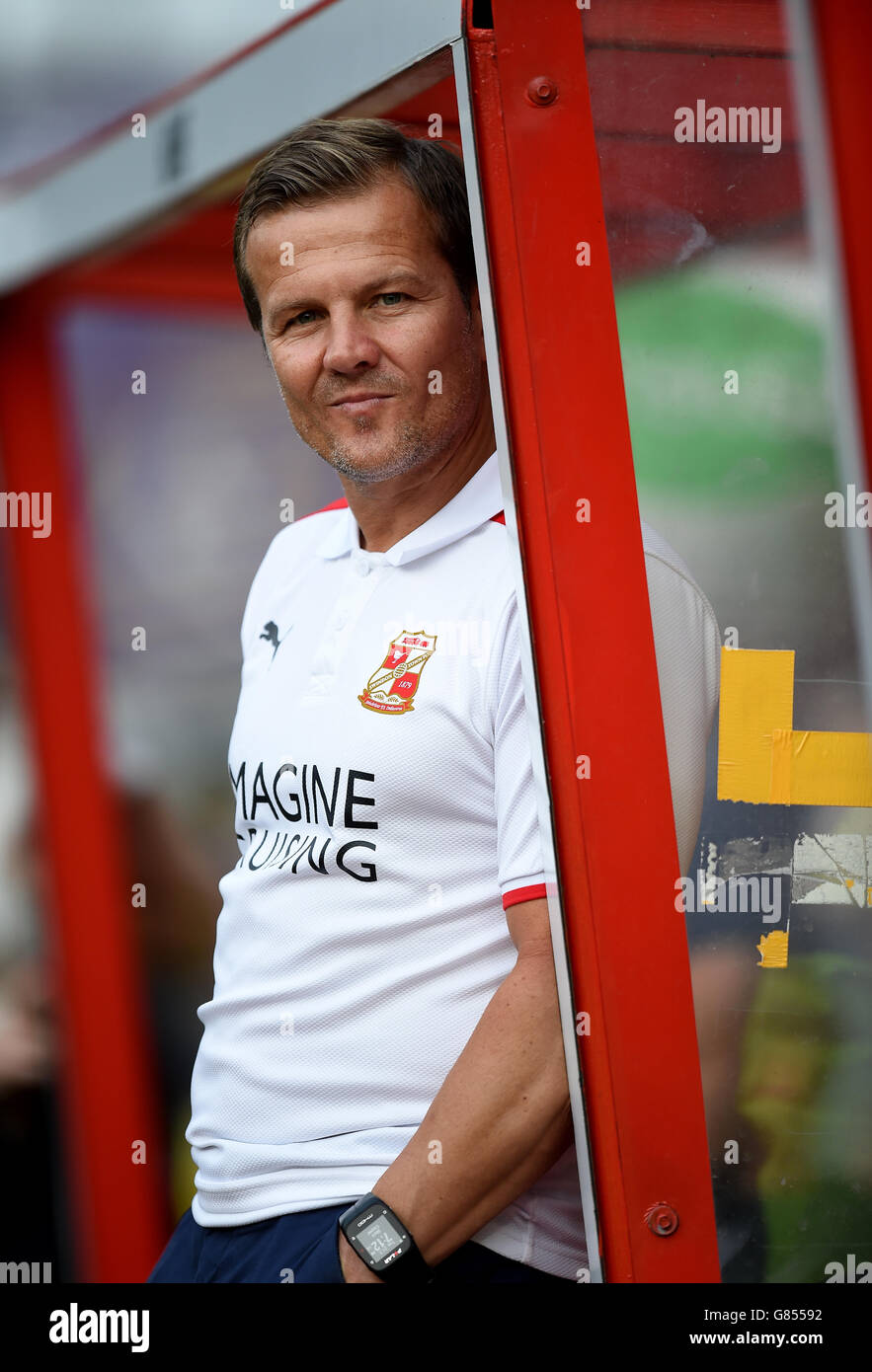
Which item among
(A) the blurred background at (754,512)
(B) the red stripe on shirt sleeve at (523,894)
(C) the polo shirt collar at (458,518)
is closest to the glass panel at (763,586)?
(A) the blurred background at (754,512)

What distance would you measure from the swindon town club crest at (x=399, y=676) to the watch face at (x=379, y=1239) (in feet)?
1.69

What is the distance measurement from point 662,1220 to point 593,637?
55 centimetres

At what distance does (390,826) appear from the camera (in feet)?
4.66

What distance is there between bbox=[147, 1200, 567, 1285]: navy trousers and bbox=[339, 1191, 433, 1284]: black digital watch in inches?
1.3

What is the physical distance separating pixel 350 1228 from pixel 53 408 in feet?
6.42

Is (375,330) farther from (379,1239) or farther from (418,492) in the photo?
(379,1239)

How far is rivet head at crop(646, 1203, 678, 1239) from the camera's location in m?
1.25

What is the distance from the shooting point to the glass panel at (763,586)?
127 centimetres

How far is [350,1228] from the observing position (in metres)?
1.33

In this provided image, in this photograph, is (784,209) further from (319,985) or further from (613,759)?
(319,985)

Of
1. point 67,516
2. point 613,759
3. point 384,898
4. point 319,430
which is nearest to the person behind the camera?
point 613,759

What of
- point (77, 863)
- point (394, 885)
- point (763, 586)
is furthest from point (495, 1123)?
point (77, 863)

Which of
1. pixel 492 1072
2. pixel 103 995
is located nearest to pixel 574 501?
pixel 492 1072

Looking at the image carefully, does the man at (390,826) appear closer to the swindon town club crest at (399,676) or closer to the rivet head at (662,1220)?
the swindon town club crest at (399,676)
